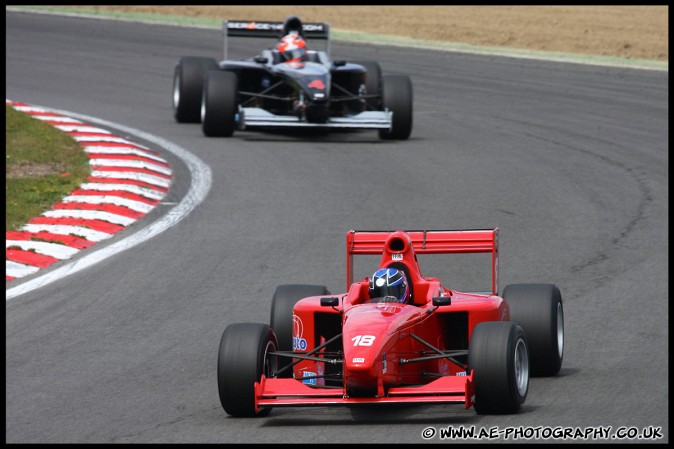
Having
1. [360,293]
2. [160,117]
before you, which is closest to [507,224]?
[360,293]

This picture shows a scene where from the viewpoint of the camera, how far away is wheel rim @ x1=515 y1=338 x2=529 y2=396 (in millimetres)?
7797

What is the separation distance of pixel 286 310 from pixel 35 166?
8.62 m

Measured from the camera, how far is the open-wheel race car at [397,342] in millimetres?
7500

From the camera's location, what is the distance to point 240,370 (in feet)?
25.2

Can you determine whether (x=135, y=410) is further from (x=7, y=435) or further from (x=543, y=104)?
(x=543, y=104)

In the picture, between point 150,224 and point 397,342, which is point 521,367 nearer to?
point 397,342

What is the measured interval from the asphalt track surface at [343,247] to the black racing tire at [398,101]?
0.23 meters

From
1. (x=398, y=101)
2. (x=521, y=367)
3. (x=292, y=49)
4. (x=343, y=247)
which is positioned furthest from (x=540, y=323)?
(x=292, y=49)

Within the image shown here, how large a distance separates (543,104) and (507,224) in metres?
9.99

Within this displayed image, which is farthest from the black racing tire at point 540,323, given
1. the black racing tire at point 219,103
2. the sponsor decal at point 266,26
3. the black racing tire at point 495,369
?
the sponsor decal at point 266,26

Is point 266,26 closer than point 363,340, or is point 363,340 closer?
point 363,340

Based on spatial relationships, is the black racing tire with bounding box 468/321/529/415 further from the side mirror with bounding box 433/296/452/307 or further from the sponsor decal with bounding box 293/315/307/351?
the sponsor decal with bounding box 293/315/307/351

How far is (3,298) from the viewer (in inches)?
427

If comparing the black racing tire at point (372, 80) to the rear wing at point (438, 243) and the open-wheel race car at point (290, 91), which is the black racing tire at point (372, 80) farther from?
the rear wing at point (438, 243)
